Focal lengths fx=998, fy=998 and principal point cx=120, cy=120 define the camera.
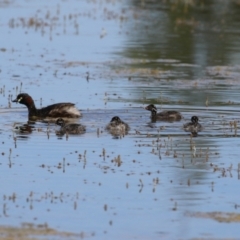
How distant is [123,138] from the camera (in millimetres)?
17188

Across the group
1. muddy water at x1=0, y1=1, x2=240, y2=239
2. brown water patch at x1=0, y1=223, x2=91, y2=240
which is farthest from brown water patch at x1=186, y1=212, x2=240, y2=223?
brown water patch at x1=0, y1=223, x2=91, y2=240

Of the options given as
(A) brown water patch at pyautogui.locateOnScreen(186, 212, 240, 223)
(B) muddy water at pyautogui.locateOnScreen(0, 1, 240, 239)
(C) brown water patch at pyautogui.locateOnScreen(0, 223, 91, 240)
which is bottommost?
(C) brown water patch at pyautogui.locateOnScreen(0, 223, 91, 240)

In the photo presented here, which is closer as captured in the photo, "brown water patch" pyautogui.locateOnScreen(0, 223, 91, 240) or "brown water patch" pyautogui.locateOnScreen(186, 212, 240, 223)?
"brown water patch" pyautogui.locateOnScreen(0, 223, 91, 240)

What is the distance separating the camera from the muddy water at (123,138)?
464 inches

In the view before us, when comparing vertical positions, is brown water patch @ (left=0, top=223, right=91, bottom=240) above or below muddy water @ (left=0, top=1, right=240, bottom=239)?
below

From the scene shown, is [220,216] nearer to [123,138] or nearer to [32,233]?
[32,233]

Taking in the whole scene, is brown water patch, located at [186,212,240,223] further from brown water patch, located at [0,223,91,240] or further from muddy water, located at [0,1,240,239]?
brown water patch, located at [0,223,91,240]

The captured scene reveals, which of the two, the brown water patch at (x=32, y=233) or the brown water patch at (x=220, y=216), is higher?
the brown water patch at (x=220, y=216)

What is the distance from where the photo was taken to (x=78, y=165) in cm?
1466

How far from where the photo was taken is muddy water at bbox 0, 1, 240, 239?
1178cm

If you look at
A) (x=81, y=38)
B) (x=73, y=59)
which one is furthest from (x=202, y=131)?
(x=81, y=38)

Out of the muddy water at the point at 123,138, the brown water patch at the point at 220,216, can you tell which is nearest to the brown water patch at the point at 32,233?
the muddy water at the point at 123,138

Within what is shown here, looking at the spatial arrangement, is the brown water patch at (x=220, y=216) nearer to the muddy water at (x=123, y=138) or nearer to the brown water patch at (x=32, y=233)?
the muddy water at (x=123, y=138)

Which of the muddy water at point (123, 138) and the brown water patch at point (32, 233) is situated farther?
the muddy water at point (123, 138)
